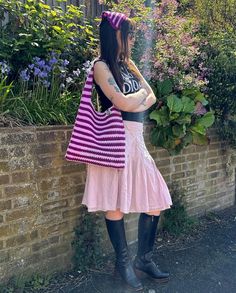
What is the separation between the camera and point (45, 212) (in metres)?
3.15

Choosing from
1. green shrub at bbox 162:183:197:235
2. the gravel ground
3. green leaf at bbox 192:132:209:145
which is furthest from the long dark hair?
green shrub at bbox 162:183:197:235

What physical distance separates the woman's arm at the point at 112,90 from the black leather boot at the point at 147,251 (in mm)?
905

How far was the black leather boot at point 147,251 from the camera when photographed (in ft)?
10.5

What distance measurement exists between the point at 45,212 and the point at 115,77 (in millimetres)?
1173

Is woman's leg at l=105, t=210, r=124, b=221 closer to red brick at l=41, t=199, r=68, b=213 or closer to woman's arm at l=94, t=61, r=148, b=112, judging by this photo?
red brick at l=41, t=199, r=68, b=213

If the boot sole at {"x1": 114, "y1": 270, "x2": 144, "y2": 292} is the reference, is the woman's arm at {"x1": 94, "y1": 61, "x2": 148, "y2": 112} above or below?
above

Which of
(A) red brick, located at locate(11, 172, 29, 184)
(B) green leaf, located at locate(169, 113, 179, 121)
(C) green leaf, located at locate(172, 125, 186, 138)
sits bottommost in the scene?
(A) red brick, located at locate(11, 172, 29, 184)

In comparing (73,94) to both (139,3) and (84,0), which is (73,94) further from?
(84,0)

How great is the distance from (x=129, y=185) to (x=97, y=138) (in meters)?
0.41

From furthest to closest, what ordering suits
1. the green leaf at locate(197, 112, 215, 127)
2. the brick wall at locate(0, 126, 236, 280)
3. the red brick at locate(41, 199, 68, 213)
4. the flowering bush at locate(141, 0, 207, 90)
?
1. the green leaf at locate(197, 112, 215, 127)
2. the flowering bush at locate(141, 0, 207, 90)
3. the red brick at locate(41, 199, 68, 213)
4. the brick wall at locate(0, 126, 236, 280)

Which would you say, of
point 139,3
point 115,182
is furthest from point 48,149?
point 139,3

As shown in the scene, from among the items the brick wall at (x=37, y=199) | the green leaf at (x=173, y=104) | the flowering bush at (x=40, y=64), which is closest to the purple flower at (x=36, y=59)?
the flowering bush at (x=40, y=64)

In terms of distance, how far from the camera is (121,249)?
304 cm

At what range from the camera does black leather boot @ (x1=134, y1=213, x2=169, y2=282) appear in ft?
10.5
